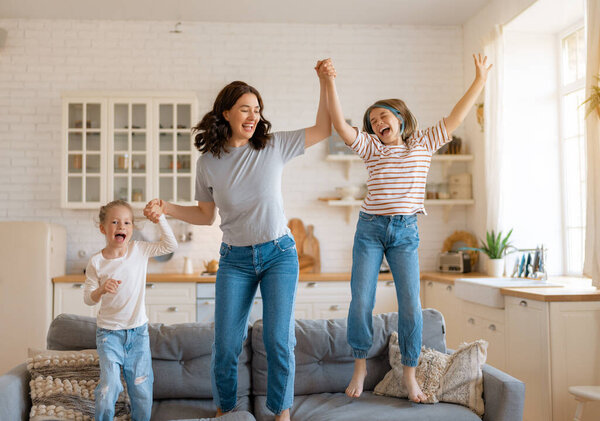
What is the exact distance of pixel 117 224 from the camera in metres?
2.52

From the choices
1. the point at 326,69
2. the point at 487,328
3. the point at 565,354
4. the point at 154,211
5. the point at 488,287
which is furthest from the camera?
the point at 487,328

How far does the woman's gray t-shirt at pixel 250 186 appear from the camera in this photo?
2291 millimetres

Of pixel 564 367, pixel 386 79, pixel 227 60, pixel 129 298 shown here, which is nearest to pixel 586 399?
pixel 564 367

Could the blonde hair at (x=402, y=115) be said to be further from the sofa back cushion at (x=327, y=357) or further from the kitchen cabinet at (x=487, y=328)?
the kitchen cabinet at (x=487, y=328)

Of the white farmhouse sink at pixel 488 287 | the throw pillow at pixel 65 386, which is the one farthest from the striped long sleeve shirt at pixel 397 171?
the white farmhouse sink at pixel 488 287

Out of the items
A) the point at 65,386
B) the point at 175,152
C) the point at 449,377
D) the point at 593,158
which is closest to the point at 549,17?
the point at 593,158

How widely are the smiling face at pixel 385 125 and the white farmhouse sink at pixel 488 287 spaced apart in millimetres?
1804

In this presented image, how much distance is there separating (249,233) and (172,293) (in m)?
2.84

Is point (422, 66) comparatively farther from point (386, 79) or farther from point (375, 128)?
point (375, 128)

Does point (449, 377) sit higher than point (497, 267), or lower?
lower

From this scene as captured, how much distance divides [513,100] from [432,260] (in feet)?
5.68

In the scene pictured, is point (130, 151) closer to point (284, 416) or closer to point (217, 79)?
point (217, 79)

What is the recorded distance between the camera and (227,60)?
5.59 meters

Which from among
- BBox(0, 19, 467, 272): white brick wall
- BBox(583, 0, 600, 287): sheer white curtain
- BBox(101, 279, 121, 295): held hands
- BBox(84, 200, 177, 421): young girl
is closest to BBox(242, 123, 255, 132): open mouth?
BBox(84, 200, 177, 421): young girl
